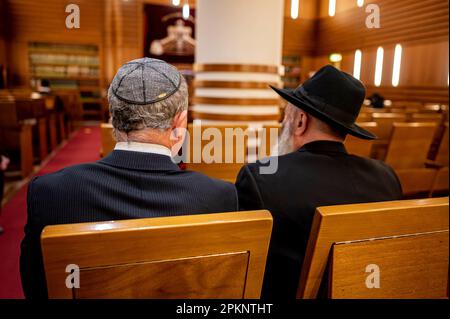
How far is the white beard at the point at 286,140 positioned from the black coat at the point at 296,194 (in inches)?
6.9

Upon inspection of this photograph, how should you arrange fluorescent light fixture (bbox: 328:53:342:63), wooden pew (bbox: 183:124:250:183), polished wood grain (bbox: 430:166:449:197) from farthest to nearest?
fluorescent light fixture (bbox: 328:53:342:63), polished wood grain (bbox: 430:166:449:197), wooden pew (bbox: 183:124:250:183)

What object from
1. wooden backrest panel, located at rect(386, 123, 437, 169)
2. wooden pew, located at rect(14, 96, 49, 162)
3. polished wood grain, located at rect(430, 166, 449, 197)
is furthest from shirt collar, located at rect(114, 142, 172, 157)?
wooden pew, located at rect(14, 96, 49, 162)

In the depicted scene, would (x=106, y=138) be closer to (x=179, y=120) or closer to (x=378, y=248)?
(x=179, y=120)

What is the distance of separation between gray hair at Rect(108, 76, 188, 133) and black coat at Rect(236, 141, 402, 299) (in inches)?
13.1

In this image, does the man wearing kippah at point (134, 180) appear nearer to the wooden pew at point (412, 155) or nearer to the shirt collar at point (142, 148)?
the shirt collar at point (142, 148)

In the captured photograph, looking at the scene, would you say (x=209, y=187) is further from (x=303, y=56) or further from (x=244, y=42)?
(x=303, y=56)

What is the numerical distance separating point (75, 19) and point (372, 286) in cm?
111

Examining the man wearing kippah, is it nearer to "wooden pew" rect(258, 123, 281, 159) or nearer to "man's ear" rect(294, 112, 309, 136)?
"man's ear" rect(294, 112, 309, 136)

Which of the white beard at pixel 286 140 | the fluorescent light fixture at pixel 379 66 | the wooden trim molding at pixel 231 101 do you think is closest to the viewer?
the white beard at pixel 286 140

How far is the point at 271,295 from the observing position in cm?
113

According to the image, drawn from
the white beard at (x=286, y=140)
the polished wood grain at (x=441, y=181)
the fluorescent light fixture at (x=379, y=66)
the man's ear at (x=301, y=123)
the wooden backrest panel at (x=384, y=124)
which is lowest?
the polished wood grain at (x=441, y=181)

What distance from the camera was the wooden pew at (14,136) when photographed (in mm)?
3756

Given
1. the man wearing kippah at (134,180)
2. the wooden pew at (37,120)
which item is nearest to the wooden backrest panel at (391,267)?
the man wearing kippah at (134,180)

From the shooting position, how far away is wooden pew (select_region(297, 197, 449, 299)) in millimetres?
784
